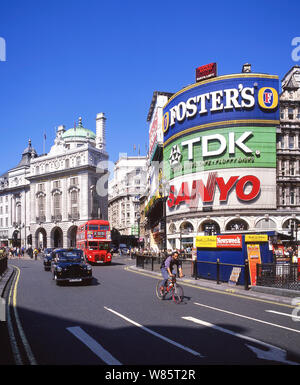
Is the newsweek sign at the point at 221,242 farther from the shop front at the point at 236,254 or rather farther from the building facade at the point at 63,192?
the building facade at the point at 63,192

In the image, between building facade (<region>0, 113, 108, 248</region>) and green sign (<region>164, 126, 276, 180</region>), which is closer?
green sign (<region>164, 126, 276, 180</region>)

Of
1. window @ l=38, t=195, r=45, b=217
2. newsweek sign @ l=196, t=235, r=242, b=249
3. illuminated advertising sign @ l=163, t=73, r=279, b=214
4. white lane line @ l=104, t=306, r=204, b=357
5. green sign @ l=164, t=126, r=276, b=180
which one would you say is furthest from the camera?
window @ l=38, t=195, r=45, b=217

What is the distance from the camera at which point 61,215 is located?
83.6m

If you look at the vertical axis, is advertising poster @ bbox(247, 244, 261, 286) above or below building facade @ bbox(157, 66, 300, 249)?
below

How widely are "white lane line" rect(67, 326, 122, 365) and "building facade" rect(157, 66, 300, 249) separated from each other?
39.9 metres

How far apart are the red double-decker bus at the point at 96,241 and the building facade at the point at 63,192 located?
1601 inches

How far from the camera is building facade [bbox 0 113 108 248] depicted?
81250mm

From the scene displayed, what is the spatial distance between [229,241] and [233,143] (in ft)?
106

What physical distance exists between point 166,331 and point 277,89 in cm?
4765

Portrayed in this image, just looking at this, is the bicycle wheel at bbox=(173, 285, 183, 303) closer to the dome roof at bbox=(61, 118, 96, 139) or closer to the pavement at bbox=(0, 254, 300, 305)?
the pavement at bbox=(0, 254, 300, 305)

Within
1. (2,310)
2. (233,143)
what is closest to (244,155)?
(233,143)

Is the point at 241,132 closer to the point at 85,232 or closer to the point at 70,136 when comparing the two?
the point at 85,232

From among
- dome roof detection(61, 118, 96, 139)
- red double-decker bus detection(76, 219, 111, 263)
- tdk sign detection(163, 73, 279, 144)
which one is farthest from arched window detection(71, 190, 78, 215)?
red double-decker bus detection(76, 219, 111, 263)

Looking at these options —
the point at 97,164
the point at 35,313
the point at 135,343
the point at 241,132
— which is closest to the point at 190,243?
the point at 241,132
